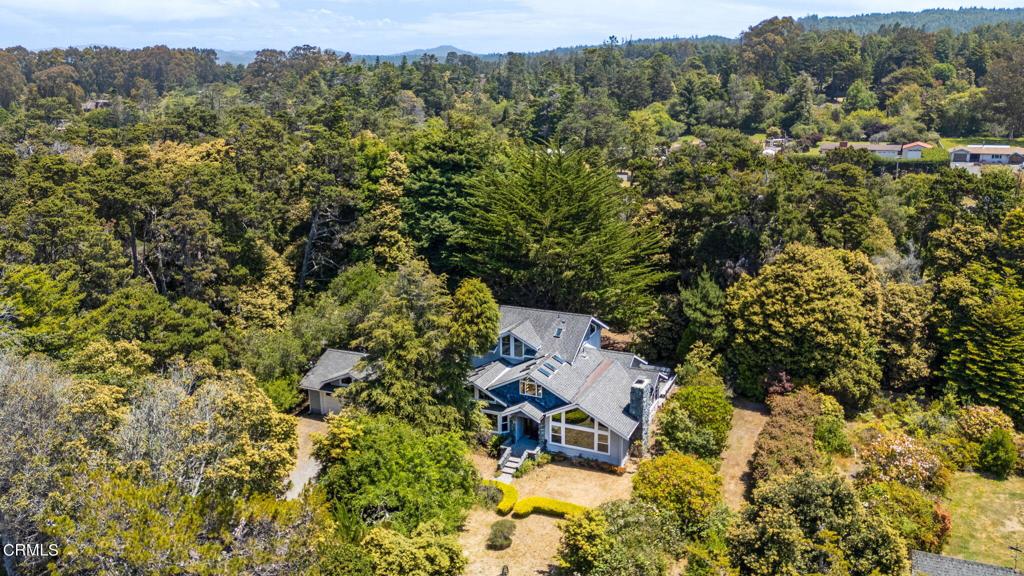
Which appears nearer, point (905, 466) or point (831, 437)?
point (905, 466)

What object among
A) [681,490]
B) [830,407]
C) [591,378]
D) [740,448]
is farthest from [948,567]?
[591,378]

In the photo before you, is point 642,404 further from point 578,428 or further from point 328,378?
point 328,378

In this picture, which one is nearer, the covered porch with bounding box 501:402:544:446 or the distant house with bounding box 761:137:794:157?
the covered porch with bounding box 501:402:544:446

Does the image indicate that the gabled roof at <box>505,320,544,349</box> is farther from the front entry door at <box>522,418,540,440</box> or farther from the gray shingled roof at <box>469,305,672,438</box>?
the front entry door at <box>522,418,540,440</box>

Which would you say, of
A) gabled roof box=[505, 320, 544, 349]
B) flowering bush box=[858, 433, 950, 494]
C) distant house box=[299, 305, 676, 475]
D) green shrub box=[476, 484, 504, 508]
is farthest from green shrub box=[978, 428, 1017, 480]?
green shrub box=[476, 484, 504, 508]

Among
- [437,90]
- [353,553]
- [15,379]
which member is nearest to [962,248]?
[353,553]
